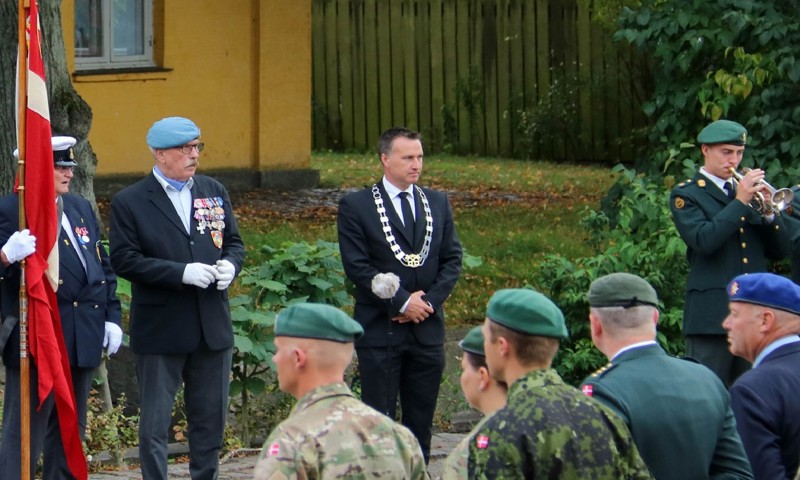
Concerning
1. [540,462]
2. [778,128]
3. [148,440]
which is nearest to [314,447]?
[540,462]

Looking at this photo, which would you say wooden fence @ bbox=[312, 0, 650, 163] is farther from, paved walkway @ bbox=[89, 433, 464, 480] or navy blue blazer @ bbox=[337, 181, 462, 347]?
navy blue blazer @ bbox=[337, 181, 462, 347]

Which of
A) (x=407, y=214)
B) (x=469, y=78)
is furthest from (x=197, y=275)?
(x=469, y=78)

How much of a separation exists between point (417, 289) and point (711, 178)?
181cm

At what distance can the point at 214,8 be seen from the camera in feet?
50.9

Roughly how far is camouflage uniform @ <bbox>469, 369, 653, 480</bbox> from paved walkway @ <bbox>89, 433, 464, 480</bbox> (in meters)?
3.89

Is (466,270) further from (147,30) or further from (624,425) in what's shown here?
(624,425)

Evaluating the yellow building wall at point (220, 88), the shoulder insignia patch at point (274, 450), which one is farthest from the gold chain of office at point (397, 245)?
the yellow building wall at point (220, 88)

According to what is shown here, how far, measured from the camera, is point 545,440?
4043 mm

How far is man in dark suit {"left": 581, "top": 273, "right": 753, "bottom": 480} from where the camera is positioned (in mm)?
4594

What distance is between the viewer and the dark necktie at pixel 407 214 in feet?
25.1

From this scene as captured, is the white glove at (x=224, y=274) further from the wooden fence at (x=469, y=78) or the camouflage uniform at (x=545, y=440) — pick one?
the wooden fence at (x=469, y=78)

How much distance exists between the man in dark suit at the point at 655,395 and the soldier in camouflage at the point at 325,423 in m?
0.77

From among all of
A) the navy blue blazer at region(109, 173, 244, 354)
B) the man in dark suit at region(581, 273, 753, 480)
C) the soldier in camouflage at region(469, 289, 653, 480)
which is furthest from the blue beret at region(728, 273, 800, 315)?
the navy blue blazer at region(109, 173, 244, 354)

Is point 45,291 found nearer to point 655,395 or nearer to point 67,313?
point 67,313
